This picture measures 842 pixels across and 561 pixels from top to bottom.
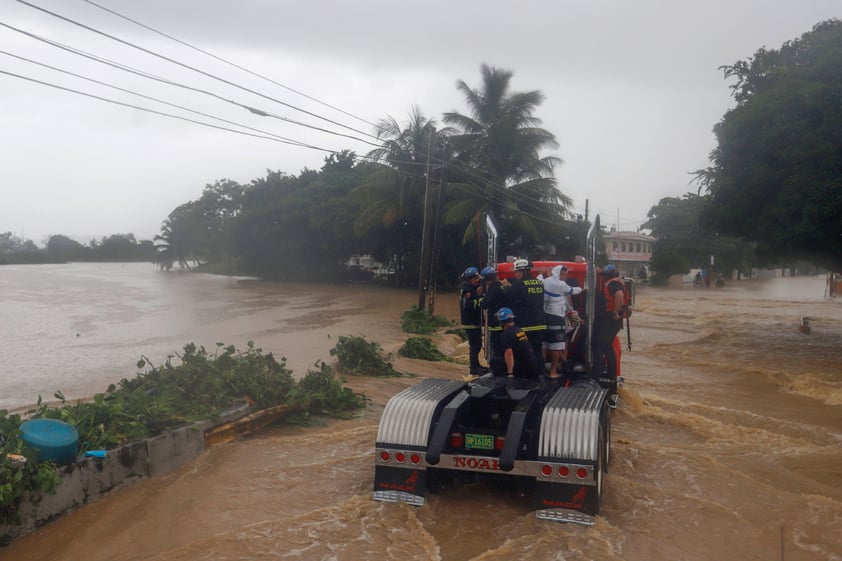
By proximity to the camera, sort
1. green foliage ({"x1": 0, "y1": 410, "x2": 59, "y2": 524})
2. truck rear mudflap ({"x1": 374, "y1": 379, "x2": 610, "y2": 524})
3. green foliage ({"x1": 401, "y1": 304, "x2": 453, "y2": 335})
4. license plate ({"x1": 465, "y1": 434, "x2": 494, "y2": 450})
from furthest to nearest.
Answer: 1. green foliage ({"x1": 401, "y1": 304, "x2": 453, "y2": 335})
2. license plate ({"x1": 465, "y1": 434, "x2": 494, "y2": 450})
3. truck rear mudflap ({"x1": 374, "y1": 379, "x2": 610, "y2": 524})
4. green foliage ({"x1": 0, "y1": 410, "x2": 59, "y2": 524})

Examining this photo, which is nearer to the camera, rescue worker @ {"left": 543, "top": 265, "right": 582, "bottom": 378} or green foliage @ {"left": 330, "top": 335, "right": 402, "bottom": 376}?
rescue worker @ {"left": 543, "top": 265, "right": 582, "bottom": 378}

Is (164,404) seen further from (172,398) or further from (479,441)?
(479,441)

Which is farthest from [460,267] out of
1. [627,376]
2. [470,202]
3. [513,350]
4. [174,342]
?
[513,350]

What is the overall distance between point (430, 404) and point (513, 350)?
1483mm

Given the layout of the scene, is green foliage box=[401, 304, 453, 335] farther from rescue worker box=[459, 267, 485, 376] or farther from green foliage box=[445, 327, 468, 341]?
rescue worker box=[459, 267, 485, 376]

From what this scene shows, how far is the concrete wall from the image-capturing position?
18.0 feet

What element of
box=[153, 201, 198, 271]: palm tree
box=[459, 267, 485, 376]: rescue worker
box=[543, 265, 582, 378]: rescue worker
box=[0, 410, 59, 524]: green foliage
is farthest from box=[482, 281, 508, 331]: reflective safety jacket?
box=[153, 201, 198, 271]: palm tree

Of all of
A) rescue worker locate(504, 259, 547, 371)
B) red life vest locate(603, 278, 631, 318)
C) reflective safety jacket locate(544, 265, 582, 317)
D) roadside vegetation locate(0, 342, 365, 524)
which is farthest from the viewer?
red life vest locate(603, 278, 631, 318)

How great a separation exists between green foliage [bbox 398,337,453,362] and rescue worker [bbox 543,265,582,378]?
23.6 ft

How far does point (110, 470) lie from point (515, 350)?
4.16m

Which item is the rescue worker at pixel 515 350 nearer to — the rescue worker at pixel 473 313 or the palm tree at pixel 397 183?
the rescue worker at pixel 473 313

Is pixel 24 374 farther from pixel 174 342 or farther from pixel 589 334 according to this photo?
pixel 589 334

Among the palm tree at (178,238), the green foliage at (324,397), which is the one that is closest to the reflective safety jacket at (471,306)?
the green foliage at (324,397)

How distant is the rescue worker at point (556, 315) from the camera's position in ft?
27.2
